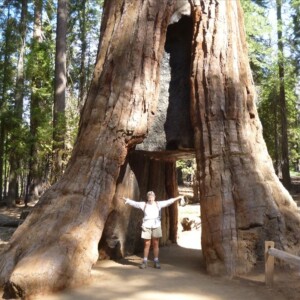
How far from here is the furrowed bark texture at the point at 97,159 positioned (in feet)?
20.0

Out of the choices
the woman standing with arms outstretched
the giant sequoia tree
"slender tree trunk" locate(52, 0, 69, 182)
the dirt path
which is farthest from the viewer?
"slender tree trunk" locate(52, 0, 69, 182)

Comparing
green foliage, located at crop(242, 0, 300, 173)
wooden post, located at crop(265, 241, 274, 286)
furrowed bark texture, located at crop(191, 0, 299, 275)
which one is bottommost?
wooden post, located at crop(265, 241, 274, 286)

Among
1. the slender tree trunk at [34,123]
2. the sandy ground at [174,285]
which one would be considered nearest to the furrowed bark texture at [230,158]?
the sandy ground at [174,285]

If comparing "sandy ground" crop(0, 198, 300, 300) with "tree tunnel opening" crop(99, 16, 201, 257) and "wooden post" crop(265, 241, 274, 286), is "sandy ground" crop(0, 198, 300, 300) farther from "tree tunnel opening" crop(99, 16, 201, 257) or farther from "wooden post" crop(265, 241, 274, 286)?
"tree tunnel opening" crop(99, 16, 201, 257)

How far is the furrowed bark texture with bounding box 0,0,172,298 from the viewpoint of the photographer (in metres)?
6.11

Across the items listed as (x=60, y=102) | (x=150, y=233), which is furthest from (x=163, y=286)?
(x=60, y=102)

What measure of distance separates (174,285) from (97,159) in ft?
8.45

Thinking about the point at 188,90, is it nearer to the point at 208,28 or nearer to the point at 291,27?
the point at 208,28

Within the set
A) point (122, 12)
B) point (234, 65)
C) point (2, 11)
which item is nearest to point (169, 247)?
point (234, 65)

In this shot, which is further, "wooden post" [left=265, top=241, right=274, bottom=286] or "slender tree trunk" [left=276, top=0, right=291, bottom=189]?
"slender tree trunk" [left=276, top=0, right=291, bottom=189]

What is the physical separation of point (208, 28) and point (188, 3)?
2.84ft

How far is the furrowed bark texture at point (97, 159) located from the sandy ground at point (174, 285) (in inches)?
15.6

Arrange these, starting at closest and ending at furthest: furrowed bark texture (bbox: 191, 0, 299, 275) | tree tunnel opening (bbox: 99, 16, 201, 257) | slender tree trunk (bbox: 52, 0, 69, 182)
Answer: furrowed bark texture (bbox: 191, 0, 299, 275) → tree tunnel opening (bbox: 99, 16, 201, 257) → slender tree trunk (bbox: 52, 0, 69, 182)

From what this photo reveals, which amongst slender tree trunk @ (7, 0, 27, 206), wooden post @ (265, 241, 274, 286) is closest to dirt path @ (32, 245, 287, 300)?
wooden post @ (265, 241, 274, 286)
